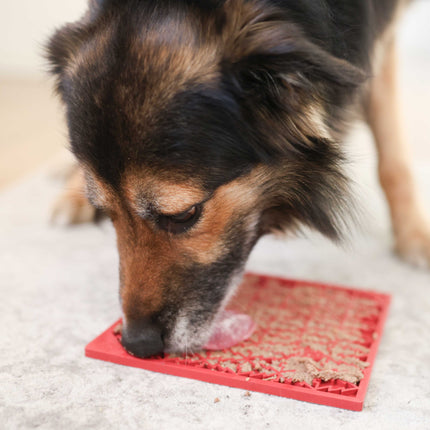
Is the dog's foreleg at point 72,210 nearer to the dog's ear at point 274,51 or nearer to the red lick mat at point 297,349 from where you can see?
the red lick mat at point 297,349

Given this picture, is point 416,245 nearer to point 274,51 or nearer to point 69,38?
point 274,51

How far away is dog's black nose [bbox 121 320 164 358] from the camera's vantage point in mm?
1537

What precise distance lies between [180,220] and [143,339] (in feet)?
1.15

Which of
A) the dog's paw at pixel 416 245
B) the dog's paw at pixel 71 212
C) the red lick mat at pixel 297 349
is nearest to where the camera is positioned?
the red lick mat at pixel 297 349

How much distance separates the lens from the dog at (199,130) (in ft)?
4.58

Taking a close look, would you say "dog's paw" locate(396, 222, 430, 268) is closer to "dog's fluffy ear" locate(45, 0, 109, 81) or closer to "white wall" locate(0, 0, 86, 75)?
"dog's fluffy ear" locate(45, 0, 109, 81)

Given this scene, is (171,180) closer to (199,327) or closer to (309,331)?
(199,327)

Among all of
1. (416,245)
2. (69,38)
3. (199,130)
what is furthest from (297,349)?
(69,38)

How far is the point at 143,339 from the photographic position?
1534 mm

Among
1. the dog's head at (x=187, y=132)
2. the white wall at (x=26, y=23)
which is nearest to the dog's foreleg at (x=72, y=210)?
the dog's head at (x=187, y=132)

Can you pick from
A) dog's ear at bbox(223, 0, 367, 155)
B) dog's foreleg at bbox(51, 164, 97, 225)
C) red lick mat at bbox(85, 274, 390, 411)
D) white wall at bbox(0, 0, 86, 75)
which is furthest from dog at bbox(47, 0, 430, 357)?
white wall at bbox(0, 0, 86, 75)

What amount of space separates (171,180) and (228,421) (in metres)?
0.61

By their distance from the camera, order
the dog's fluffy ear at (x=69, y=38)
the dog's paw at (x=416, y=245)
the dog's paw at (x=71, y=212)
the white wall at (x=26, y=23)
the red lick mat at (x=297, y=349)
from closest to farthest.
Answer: the red lick mat at (x=297, y=349)
the dog's fluffy ear at (x=69, y=38)
the dog's paw at (x=416, y=245)
the dog's paw at (x=71, y=212)
the white wall at (x=26, y=23)

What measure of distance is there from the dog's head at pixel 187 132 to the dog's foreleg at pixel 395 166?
3.05ft
